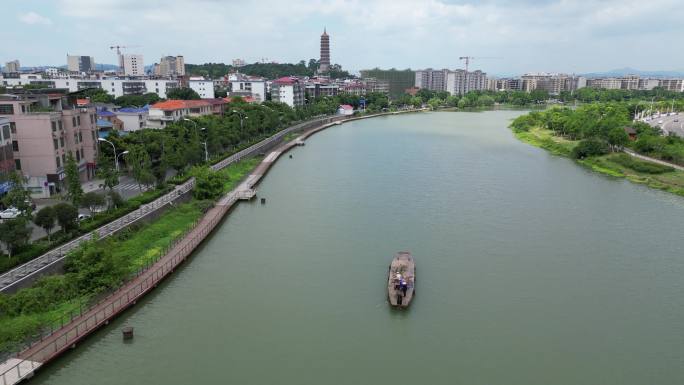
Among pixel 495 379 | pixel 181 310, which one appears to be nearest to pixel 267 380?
pixel 181 310

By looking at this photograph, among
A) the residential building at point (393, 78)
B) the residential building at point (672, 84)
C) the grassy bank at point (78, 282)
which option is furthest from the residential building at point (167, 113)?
the residential building at point (672, 84)

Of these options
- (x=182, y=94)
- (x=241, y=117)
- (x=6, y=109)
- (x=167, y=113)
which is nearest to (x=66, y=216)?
(x=6, y=109)

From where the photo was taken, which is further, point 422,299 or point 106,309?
point 422,299

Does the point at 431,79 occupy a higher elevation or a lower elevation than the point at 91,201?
higher

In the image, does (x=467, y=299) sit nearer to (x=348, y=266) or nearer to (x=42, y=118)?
(x=348, y=266)

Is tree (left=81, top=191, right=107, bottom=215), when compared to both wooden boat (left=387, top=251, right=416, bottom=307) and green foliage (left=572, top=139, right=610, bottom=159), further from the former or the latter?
green foliage (left=572, top=139, right=610, bottom=159)

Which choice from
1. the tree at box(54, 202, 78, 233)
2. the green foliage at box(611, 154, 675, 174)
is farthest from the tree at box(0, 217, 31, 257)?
the green foliage at box(611, 154, 675, 174)

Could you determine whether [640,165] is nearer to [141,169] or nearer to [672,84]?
[141,169]
